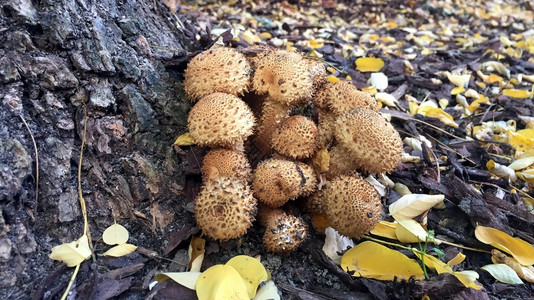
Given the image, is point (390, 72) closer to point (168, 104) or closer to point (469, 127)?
point (469, 127)

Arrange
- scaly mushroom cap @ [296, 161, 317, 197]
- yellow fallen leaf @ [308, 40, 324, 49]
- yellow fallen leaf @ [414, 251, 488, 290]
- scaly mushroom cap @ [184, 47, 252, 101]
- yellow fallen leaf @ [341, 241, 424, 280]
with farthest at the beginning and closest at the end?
1. yellow fallen leaf @ [308, 40, 324, 49]
2. scaly mushroom cap @ [184, 47, 252, 101]
3. scaly mushroom cap @ [296, 161, 317, 197]
4. yellow fallen leaf @ [341, 241, 424, 280]
5. yellow fallen leaf @ [414, 251, 488, 290]

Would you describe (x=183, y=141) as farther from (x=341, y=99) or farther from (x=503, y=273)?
(x=503, y=273)

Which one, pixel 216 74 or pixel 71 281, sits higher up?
pixel 216 74

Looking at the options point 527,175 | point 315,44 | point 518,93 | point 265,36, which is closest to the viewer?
point 527,175

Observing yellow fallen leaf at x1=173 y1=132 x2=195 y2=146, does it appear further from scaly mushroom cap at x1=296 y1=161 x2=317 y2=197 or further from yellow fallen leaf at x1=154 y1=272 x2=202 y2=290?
yellow fallen leaf at x1=154 y1=272 x2=202 y2=290

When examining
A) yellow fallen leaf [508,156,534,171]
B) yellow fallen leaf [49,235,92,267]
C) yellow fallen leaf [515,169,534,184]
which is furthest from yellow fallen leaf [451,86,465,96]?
yellow fallen leaf [49,235,92,267]

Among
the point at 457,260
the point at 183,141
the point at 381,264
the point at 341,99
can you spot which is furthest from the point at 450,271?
the point at 183,141
